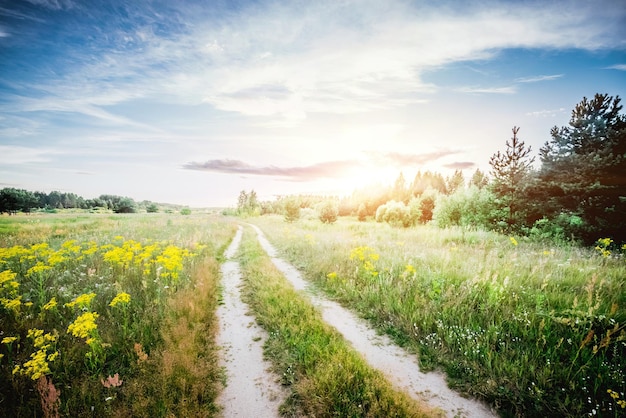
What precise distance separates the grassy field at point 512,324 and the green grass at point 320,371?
137 cm

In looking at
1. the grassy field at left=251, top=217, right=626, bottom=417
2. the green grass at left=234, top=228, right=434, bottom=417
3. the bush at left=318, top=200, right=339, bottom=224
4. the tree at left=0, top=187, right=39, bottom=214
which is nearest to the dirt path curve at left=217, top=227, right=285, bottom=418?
the green grass at left=234, top=228, right=434, bottom=417

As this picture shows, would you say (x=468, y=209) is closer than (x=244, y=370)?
No

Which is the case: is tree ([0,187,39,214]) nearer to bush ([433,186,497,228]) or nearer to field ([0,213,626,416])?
field ([0,213,626,416])

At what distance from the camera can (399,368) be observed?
181 inches

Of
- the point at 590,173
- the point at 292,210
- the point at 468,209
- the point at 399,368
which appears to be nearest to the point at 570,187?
the point at 590,173

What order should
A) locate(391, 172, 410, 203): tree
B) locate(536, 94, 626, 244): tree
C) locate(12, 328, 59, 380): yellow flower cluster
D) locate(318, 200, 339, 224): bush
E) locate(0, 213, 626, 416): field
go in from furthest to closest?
locate(391, 172, 410, 203): tree
locate(318, 200, 339, 224): bush
locate(536, 94, 626, 244): tree
locate(0, 213, 626, 416): field
locate(12, 328, 59, 380): yellow flower cluster

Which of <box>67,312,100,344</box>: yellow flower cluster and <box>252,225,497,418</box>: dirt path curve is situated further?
<box>67,312,100,344</box>: yellow flower cluster

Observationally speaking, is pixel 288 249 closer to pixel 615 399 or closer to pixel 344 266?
pixel 344 266

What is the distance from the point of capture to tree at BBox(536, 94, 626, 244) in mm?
12719

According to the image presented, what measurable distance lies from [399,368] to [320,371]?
1.58 meters

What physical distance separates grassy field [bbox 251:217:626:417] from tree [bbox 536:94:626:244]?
557cm

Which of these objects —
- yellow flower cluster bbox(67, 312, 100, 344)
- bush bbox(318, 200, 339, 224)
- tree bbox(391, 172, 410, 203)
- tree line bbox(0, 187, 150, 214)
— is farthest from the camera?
tree line bbox(0, 187, 150, 214)

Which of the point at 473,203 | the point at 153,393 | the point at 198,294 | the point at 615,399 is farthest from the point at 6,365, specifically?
the point at 473,203

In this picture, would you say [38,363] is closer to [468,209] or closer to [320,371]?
[320,371]
